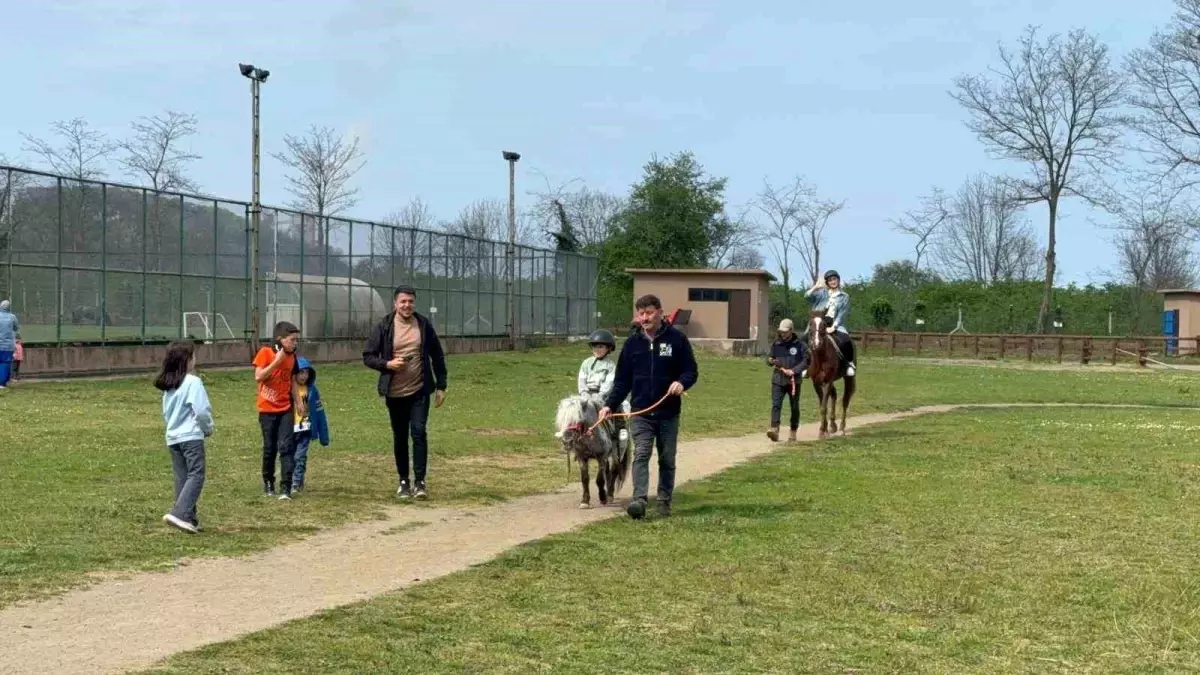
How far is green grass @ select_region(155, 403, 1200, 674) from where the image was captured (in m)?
6.75

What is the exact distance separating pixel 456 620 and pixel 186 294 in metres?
29.6

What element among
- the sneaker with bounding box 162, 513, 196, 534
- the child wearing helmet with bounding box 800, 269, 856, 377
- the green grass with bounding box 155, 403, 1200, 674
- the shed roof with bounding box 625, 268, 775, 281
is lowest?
the green grass with bounding box 155, 403, 1200, 674

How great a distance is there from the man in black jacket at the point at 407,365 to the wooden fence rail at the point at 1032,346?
49596 millimetres

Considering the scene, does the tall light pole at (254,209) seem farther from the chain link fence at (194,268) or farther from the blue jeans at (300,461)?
the blue jeans at (300,461)

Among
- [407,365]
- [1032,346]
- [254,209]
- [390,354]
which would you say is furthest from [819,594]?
[1032,346]

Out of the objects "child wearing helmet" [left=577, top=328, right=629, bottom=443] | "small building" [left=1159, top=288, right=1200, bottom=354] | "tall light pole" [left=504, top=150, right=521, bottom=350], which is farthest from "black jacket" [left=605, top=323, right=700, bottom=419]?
"small building" [left=1159, top=288, right=1200, bottom=354]

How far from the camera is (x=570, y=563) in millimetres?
9531

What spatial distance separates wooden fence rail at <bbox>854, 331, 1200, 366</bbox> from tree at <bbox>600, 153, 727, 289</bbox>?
738 inches

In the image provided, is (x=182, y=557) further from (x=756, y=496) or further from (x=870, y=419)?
(x=870, y=419)

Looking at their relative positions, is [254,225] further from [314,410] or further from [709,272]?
[709,272]

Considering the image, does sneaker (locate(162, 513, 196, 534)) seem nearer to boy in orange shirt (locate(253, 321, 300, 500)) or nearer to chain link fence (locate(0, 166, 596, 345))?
boy in orange shirt (locate(253, 321, 300, 500))

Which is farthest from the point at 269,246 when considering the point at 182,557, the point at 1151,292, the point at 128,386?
the point at 1151,292

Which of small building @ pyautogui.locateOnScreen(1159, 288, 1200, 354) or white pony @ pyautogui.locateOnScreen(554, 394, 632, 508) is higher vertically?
small building @ pyautogui.locateOnScreen(1159, 288, 1200, 354)

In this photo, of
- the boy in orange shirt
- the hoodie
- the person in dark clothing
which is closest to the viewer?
the hoodie
